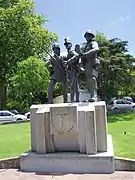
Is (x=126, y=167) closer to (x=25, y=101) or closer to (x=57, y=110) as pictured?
(x=57, y=110)

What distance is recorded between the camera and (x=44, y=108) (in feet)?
27.3

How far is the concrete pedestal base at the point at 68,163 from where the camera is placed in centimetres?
745

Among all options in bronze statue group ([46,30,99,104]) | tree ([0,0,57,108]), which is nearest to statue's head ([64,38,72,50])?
bronze statue group ([46,30,99,104])

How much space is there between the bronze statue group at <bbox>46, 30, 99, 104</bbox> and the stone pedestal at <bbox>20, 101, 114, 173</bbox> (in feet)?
3.61

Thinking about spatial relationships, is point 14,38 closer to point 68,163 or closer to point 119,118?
point 119,118

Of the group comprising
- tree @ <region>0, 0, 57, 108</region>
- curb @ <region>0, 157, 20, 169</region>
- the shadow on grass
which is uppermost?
tree @ <region>0, 0, 57, 108</region>

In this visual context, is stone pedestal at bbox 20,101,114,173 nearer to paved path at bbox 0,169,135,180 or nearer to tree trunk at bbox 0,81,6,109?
paved path at bbox 0,169,135,180

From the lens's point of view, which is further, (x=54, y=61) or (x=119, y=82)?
(x=119, y=82)

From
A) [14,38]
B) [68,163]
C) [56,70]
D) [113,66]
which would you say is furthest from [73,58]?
[14,38]

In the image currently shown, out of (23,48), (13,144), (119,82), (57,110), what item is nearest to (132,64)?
(119,82)

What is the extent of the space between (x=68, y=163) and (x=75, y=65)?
3.01 m

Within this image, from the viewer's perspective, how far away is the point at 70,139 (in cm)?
809

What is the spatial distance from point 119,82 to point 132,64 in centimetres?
242

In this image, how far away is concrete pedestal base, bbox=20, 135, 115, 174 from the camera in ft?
24.4
